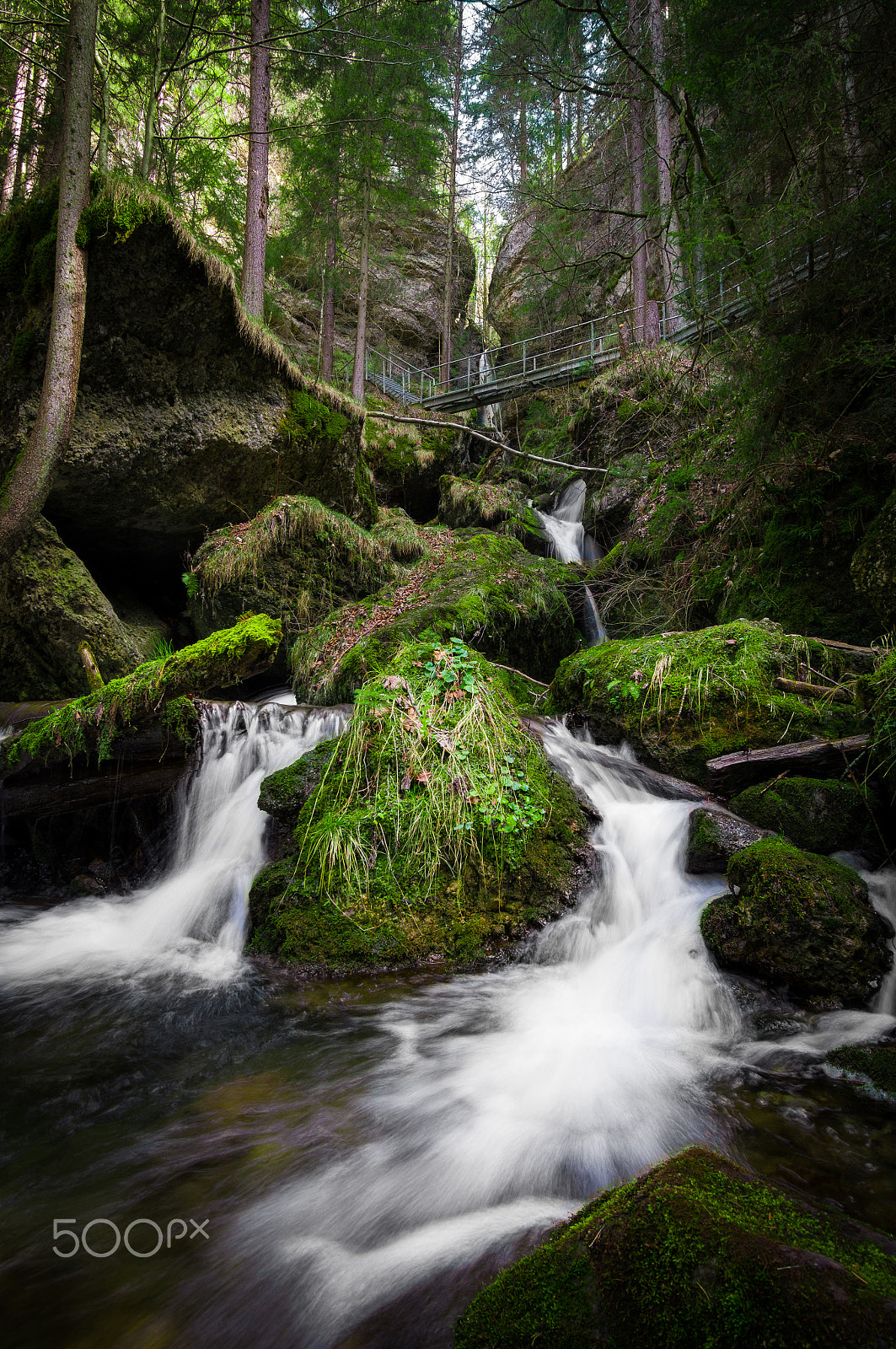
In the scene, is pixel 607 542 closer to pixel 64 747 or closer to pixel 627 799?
pixel 627 799

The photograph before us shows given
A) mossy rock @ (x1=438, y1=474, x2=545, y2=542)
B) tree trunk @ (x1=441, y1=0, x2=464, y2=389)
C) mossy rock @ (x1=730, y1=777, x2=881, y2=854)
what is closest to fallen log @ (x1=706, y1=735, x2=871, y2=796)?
mossy rock @ (x1=730, y1=777, x2=881, y2=854)

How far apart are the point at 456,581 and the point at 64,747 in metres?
4.69

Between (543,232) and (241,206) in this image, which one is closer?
(543,232)

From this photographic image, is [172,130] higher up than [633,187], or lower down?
lower down

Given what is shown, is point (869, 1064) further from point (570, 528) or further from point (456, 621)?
point (570, 528)

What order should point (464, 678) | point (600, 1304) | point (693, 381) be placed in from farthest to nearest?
1. point (693, 381)
2. point (464, 678)
3. point (600, 1304)

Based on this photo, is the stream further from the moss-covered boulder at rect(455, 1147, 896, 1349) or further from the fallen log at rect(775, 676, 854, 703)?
the fallen log at rect(775, 676, 854, 703)

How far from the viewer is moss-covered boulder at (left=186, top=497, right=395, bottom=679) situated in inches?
308

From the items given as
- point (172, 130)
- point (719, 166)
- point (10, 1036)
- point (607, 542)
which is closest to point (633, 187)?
point (607, 542)

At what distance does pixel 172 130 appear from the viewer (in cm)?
992

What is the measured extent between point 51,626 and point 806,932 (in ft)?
25.3

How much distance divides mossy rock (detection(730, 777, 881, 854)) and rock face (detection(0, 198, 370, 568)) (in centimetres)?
730

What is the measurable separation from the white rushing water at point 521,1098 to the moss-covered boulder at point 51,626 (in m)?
5.95
